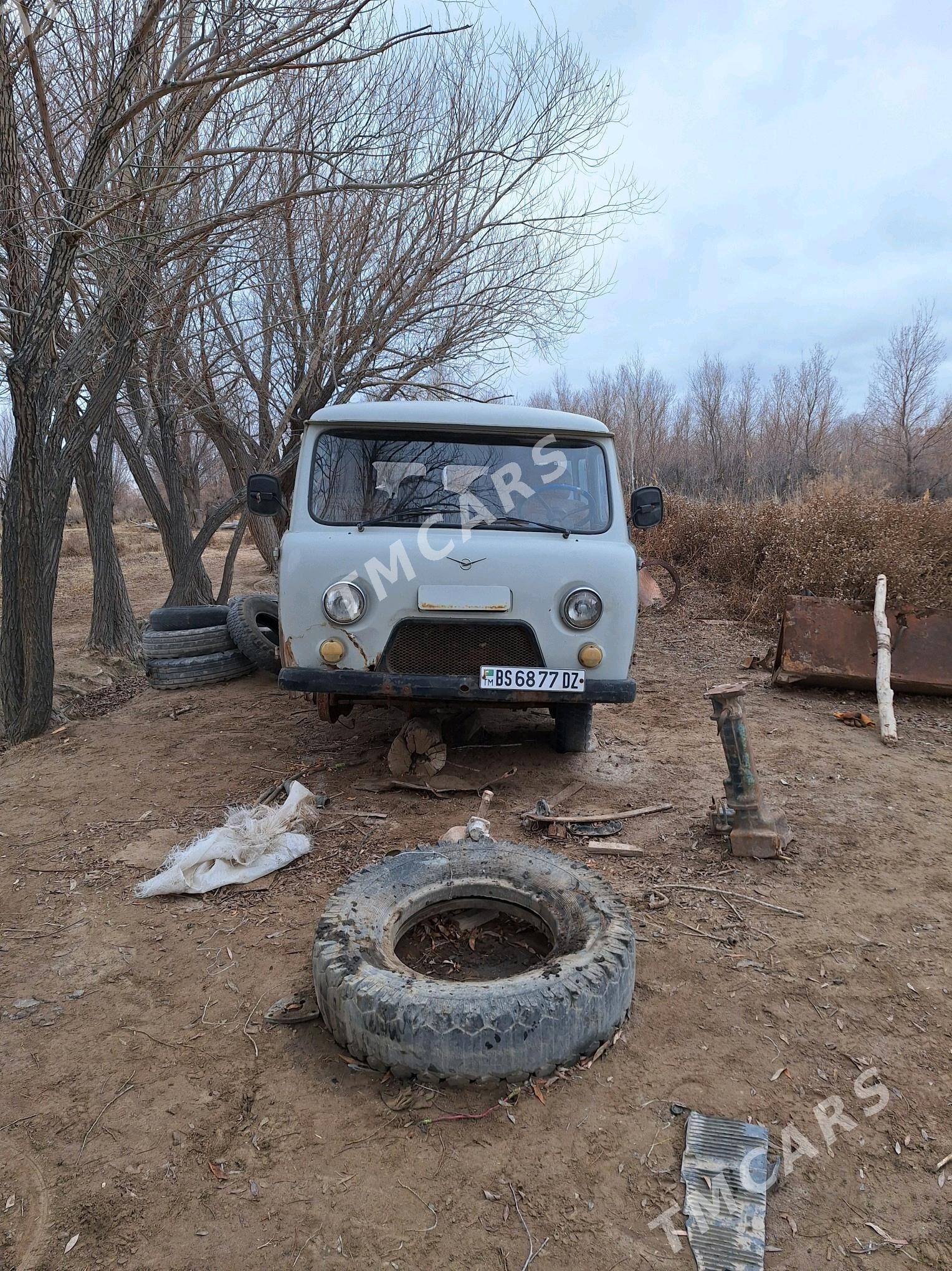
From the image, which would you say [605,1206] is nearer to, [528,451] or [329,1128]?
[329,1128]

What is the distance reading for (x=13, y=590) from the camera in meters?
5.90

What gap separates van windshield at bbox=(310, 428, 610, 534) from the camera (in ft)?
13.7

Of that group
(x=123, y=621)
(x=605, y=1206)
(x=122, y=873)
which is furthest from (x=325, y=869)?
(x=123, y=621)

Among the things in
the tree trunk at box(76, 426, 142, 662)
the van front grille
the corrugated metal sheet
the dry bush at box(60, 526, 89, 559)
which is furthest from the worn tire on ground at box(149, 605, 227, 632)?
the dry bush at box(60, 526, 89, 559)

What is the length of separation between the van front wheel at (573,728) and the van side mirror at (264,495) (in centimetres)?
221

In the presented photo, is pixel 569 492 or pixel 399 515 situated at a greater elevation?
pixel 569 492

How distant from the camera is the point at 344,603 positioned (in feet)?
12.5

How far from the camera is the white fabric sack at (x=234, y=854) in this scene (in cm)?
317

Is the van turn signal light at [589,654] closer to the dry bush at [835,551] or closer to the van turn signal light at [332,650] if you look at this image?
the van turn signal light at [332,650]

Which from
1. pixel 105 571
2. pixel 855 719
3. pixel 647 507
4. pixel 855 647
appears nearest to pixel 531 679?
pixel 647 507

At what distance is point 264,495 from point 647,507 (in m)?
2.46

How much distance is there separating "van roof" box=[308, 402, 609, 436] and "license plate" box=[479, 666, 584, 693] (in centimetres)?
146

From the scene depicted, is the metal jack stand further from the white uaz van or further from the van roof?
the van roof

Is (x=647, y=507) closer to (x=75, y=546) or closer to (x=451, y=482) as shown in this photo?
(x=451, y=482)
